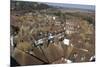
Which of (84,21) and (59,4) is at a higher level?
(59,4)

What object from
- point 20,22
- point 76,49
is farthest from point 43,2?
point 76,49

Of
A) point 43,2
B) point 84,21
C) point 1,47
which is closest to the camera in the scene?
point 1,47

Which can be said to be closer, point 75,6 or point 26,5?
point 26,5

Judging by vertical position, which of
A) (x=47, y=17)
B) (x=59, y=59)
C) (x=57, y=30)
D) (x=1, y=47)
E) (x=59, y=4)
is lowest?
(x=59, y=59)

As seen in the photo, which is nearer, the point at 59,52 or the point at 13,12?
the point at 13,12

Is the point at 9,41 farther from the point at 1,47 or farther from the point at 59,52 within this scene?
the point at 59,52

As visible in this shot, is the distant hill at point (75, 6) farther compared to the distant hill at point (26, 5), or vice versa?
the distant hill at point (75, 6)

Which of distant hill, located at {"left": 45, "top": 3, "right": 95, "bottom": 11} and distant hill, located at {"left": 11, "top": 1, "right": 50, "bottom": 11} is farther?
distant hill, located at {"left": 45, "top": 3, "right": 95, "bottom": 11}

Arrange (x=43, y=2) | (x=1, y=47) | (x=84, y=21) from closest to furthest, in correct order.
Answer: (x=1, y=47) < (x=43, y=2) < (x=84, y=21)

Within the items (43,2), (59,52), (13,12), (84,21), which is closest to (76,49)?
(59,52)
